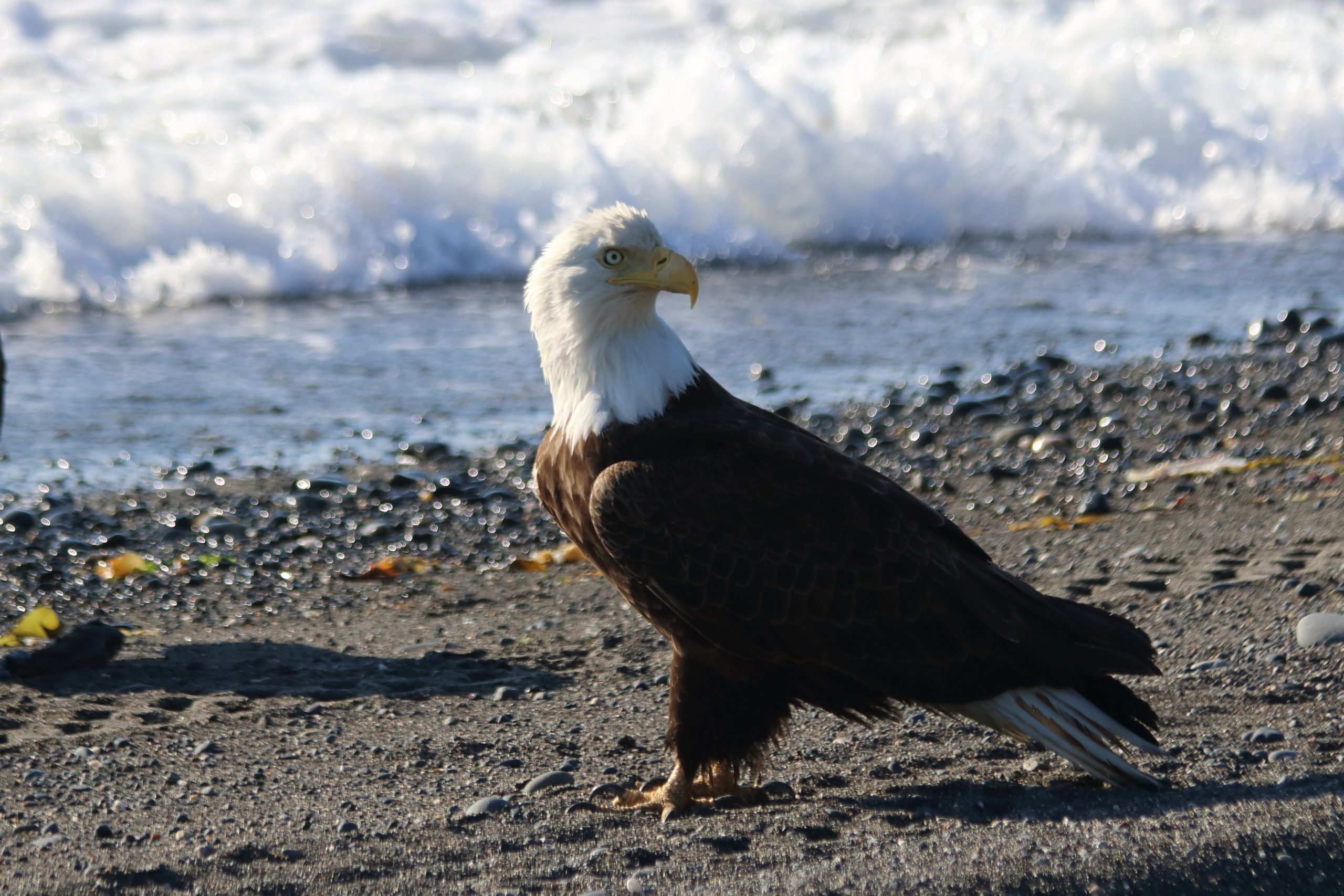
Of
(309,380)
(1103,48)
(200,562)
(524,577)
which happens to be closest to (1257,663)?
(524,577)

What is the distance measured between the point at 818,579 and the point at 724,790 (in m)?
0.67

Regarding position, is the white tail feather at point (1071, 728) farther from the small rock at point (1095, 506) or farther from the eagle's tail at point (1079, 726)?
the small rock at point (1095, 506)

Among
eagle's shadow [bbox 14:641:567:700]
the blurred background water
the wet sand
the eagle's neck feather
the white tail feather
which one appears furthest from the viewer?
the blurred background water

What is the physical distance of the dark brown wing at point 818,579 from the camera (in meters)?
3.76

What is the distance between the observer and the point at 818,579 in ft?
12.5

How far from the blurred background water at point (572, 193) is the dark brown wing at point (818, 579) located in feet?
15.7

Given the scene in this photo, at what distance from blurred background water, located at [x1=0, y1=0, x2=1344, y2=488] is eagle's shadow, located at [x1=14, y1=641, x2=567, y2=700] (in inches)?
120

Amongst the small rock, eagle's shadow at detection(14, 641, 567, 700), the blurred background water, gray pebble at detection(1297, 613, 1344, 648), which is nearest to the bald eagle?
gray pebble at detection(1297, 613, 1344, 648)

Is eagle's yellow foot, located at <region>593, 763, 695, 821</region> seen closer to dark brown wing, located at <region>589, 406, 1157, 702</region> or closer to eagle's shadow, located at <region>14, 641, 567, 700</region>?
dark brown wing, located at <region>589, 406, 1157, 702</region>

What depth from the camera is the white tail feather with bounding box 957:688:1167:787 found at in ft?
11.9

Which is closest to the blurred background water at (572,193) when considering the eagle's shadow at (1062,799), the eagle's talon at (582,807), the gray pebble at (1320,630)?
the eagle's talon at (582,807)

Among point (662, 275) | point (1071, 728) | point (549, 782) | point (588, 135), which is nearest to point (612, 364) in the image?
point (662, 275)

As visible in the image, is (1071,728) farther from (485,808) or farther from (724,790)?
(485,808)

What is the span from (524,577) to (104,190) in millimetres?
8722
